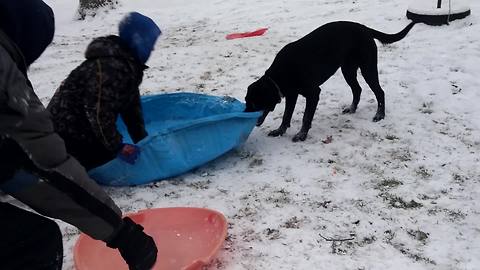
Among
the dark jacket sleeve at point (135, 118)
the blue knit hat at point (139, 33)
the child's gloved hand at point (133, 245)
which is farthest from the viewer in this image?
the dark jacket sleeve at point (135, 118)

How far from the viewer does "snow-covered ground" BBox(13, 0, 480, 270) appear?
3.06 meters

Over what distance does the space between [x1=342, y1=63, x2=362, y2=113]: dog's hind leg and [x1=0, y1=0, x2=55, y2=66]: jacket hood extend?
355 cm

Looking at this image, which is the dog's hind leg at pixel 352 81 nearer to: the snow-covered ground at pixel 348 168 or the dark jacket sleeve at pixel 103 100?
the snow-covered ground at pixel 348 168

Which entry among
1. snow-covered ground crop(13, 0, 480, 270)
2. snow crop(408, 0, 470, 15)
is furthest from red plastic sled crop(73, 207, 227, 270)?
snow crop(408, 0, 470, 15)

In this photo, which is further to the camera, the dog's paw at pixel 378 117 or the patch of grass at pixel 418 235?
the dog's paw at pixel 378 117

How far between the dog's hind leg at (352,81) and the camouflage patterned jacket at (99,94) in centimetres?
213

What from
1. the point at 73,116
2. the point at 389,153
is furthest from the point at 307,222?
the point at 73,116

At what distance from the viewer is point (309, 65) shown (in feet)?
14.5

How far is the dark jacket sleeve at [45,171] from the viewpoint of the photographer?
136cm

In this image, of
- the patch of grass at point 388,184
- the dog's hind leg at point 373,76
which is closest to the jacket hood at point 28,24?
the patch of grass at point 388,184

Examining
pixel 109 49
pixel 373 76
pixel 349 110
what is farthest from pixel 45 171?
pixel 349 110

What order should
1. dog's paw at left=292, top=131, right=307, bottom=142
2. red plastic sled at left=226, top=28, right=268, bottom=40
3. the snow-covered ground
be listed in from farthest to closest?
red plastic sled at left=226, top=28, right=268, bottom=40, dog's paw at left=292, top=131, right=307, bottom=142, the snow-covered ground

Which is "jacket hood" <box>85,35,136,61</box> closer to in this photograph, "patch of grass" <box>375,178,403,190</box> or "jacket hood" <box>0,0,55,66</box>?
"jacket hood" <box>0,0,55,66</box>

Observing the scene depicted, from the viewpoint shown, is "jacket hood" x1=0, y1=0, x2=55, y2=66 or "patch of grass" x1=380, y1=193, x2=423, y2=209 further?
"patch of grass" x1=380, y1=193, x2=423, y2=209
